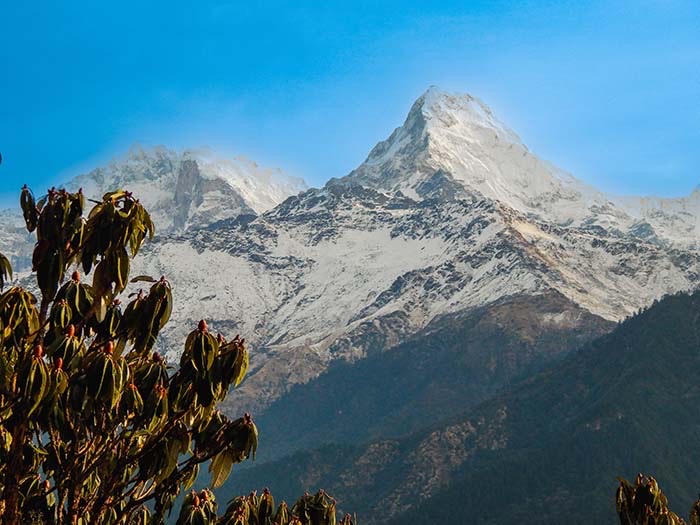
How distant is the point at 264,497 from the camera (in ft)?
94.1

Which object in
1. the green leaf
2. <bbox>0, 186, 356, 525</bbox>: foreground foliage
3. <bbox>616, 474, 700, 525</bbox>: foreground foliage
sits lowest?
<bbox>616, 474, 700, 525</bbox>: foreground foliage

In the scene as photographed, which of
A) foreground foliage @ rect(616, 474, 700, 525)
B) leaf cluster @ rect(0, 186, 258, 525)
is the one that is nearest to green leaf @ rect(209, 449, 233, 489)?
leaf cluster @ rect(0, 186, 258, 525)

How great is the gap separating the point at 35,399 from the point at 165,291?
12.2 ft

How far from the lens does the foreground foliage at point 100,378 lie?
77.6ft

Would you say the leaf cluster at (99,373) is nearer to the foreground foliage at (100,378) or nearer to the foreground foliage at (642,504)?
the foreground foliage at (100,378)

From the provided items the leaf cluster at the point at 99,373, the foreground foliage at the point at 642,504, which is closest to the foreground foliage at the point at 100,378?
the leaf cluster at the point at 99,373

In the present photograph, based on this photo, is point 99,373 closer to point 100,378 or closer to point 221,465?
point 100,378

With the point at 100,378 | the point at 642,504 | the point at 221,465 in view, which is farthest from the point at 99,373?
the point at 642,504

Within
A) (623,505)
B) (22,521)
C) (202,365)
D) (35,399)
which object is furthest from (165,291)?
(623,505)

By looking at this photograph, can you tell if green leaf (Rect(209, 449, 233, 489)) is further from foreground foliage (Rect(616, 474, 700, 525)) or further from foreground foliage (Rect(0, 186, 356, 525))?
foreground foliage (Rect(616, 474, 700, 525))

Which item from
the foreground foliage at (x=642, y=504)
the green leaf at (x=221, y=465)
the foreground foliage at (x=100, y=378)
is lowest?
the foreground foliage at (x=642, y=504)

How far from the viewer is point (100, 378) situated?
22.9 meters

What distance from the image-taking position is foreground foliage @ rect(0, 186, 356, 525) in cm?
2364

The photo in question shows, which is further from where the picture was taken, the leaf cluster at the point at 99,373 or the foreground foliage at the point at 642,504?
the foreground foliage at the point at 642,504
